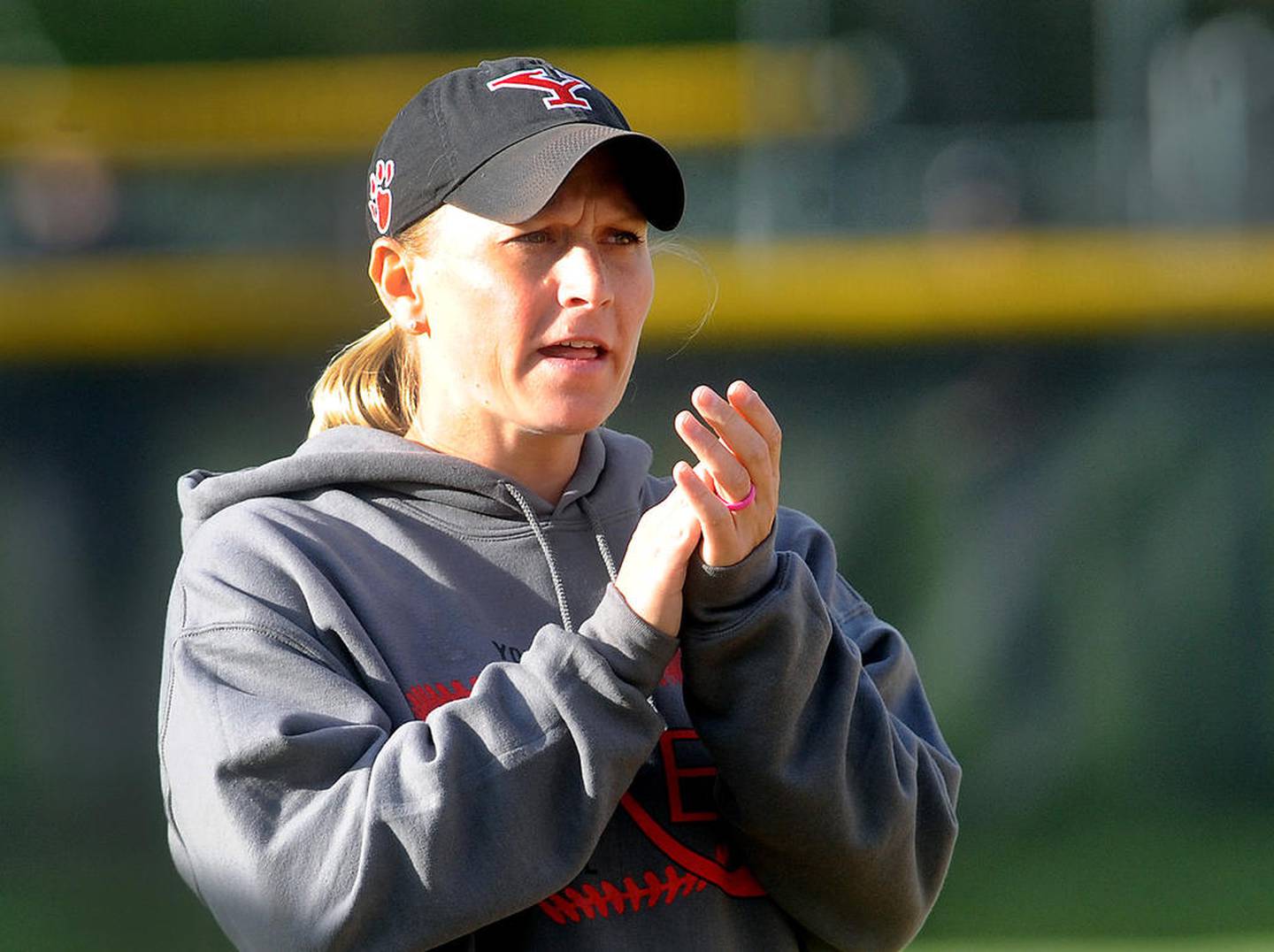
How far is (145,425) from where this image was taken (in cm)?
648

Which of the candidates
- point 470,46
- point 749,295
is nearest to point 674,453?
point 749,295

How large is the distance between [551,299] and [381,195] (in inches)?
10.7

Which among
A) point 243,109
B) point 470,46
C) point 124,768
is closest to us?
point 124,768

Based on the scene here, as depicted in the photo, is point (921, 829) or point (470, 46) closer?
point (921, 829)

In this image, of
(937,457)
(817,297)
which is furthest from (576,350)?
(817,297)

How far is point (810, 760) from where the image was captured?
1835mm

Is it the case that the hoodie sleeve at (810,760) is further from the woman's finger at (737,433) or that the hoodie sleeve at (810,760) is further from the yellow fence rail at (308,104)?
the yellow fence rail at (308,104)

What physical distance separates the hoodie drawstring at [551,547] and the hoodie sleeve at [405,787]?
212mm

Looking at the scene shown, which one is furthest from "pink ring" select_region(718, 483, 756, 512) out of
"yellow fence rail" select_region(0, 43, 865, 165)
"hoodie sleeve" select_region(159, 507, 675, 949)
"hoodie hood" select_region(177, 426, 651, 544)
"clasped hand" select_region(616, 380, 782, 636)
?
"yellow fence rail" select_region(0, 43, 865, 165)

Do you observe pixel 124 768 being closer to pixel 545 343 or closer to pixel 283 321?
pixel 283 321

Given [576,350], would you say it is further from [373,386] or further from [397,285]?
[373,386]

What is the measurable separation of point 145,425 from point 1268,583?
12.6 ft

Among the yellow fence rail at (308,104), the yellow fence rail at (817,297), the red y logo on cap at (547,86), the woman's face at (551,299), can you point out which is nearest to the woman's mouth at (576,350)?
the woman's face at (551,299)

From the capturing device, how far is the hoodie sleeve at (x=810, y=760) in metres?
1.80
